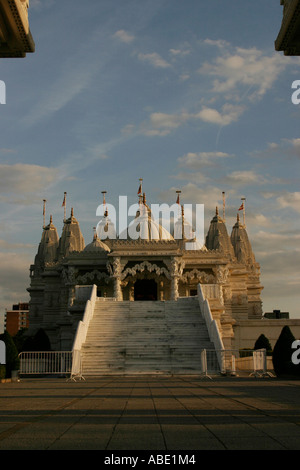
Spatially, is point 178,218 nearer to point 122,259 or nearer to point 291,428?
point 122,259

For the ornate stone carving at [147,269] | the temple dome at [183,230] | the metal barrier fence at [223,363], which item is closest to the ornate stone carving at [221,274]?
the ornate stone carving at [147,269]

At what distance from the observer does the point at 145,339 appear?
31156 mm

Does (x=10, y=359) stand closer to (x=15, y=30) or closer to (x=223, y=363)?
(x=223, y=363)

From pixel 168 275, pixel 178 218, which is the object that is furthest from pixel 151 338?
pixel 178 218

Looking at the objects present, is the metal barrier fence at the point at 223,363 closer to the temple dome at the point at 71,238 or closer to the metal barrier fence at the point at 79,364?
the metal barrier fence at the point at 79,364

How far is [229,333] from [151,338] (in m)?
10.1

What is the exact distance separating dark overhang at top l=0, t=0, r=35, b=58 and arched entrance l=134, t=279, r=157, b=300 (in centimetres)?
3656

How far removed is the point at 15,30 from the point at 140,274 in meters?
34.8

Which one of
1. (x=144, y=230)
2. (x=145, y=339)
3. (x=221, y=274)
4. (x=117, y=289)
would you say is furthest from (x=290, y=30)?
(x=144, y=230)

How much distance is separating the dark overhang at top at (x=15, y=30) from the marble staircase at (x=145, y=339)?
15.8 meters

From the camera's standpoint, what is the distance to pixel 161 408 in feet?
33.5

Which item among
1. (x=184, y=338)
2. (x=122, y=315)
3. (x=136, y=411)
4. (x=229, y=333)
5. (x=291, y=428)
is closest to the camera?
(x=291, y=428)

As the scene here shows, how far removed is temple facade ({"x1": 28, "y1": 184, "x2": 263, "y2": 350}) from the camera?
45031mm

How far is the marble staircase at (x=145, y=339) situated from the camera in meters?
27.8
